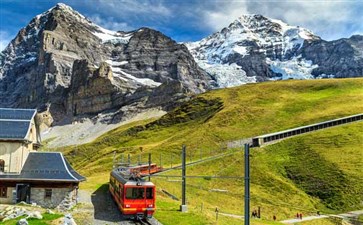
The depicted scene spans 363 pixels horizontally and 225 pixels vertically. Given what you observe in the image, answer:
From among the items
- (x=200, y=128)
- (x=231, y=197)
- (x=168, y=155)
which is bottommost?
(x=231, y=197)

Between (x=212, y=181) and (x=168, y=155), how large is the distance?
29760 mm

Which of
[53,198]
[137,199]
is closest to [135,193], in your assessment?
[137,199]

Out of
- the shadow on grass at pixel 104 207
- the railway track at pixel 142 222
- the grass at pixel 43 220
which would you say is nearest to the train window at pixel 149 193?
the railway track at pixel 142 222

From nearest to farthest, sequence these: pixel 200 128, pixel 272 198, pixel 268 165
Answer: pixel 272 198
pixel 268 165
pixel 200 128

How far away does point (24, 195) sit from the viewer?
46812mm

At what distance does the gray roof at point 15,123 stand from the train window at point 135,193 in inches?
612

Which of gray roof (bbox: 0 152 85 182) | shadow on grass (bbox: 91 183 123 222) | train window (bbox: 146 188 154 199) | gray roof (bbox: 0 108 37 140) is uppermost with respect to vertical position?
gray roof (bbox: 0 108 37 140)

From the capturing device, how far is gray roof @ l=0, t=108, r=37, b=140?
1918 inches

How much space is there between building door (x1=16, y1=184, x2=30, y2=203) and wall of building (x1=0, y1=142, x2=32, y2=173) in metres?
2.37

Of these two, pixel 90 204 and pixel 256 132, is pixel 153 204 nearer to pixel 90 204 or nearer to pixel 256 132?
pixel 90 204

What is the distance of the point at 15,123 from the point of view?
165 ft

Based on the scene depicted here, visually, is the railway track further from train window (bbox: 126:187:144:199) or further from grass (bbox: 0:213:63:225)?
grass (bbox: 0:213:63:225)

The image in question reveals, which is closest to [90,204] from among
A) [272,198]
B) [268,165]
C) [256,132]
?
[272,198]

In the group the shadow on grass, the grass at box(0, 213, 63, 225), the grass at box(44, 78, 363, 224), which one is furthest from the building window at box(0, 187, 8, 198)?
the grass at box(44, 78, 363, 224)
